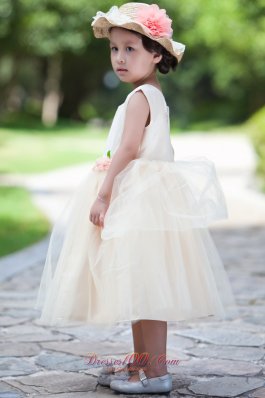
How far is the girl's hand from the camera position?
353cm

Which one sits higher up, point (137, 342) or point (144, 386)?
point (137, 342)

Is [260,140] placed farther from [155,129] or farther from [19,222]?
[155,129]

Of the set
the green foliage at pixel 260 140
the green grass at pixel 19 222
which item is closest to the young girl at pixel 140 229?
the green grass at pixel 19 222

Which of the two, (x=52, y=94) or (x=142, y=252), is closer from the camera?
(x=142, y=252)

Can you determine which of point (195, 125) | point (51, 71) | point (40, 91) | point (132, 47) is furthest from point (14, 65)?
point (132, 47)

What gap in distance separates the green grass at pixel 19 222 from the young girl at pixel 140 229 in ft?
13.9

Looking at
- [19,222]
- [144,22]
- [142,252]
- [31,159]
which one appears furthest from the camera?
[31,159]

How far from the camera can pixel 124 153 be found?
11.6 ft

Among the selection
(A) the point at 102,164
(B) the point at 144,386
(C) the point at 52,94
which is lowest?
(B) the point at 144,386

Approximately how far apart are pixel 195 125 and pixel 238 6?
9.60 meters

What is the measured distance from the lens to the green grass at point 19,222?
848 cm

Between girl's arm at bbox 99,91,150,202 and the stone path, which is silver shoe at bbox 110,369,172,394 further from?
girl's arm at bbox 99,91,150,202

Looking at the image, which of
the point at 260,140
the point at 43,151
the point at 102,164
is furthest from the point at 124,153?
the point at 43,151

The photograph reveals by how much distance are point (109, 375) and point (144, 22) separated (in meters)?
1.54
